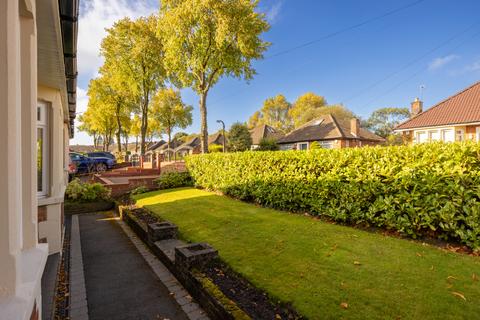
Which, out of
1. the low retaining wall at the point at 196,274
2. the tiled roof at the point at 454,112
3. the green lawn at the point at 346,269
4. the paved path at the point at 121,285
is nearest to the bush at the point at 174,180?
the paved path at the point at 121,285

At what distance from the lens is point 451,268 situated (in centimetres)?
416

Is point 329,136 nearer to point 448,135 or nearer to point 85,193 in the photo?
point 448,135

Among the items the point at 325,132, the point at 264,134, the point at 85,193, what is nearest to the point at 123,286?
Answer: the point at 85,193

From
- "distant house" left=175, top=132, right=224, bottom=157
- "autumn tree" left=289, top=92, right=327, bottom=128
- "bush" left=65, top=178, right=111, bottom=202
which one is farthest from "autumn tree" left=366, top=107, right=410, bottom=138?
"bush" left=65, top=178, right=111, bottom=202

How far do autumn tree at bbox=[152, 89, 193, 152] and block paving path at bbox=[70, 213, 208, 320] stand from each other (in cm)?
3850

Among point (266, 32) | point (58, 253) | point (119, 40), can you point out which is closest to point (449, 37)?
point (266, 32)

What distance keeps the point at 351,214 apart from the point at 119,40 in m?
26.2

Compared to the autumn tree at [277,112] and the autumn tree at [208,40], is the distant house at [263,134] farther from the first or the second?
the autumn tree at [208,40]

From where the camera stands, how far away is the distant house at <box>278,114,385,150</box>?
3034 centimetres

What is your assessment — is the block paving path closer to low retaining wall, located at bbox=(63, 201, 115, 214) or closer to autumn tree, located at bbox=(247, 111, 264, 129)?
Result: low retaining wall, located at bbox=(63, 201, 115, 214)

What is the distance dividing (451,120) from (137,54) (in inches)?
1027

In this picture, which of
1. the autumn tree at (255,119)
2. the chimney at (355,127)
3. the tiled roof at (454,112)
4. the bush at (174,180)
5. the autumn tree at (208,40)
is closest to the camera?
the bush at (174,180)

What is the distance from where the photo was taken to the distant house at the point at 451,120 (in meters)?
18.2

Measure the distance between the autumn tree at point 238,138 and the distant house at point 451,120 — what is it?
1715 cm
